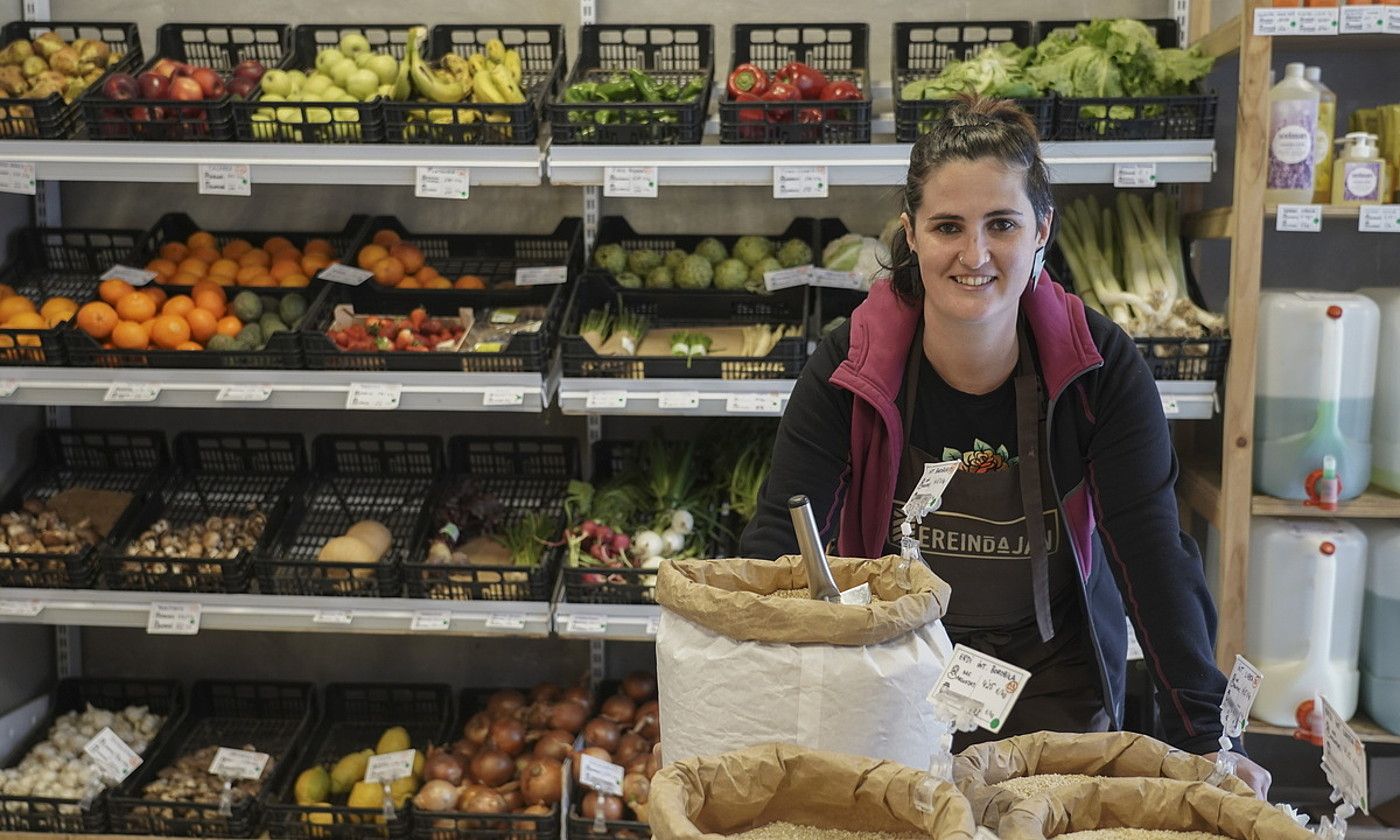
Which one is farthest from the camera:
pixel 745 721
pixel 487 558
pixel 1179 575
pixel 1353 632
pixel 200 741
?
pixel 200 741

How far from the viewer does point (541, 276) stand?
3279mm

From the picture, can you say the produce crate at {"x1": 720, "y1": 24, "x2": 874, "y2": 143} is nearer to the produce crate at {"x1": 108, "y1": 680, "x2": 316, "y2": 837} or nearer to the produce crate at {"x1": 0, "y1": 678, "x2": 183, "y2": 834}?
the produce crate at {"x1": 108, "y1": 680, "x2": 316, "y2": 837}

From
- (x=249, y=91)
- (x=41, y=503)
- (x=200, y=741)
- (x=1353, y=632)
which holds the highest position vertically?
(x=249, y=91)

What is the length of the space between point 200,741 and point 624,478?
4.61ft

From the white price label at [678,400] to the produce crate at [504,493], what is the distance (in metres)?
0.49

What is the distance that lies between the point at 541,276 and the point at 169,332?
92 centimetres

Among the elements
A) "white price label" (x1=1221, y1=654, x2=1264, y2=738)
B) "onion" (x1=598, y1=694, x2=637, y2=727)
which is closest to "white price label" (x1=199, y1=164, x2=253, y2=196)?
"onion" (x1=598, y1=694, x2=637, y2=727)

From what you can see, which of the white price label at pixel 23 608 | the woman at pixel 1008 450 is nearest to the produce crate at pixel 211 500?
the white price label at pixel 23 608

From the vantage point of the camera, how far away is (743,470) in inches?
129

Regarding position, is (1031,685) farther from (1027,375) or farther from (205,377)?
(205,377)

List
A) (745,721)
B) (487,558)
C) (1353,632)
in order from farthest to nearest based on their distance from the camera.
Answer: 1. (487,558)
2. (1353,632)
3. (745,721)

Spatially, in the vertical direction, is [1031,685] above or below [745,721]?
below

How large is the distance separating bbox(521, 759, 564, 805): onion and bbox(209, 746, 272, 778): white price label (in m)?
0.68

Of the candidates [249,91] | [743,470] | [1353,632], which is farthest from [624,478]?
[1353,632]
